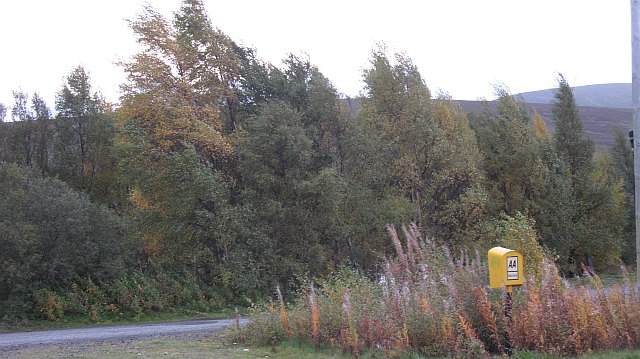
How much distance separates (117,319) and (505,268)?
1686cm

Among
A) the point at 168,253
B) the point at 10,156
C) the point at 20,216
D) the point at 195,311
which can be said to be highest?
the point at 10,156

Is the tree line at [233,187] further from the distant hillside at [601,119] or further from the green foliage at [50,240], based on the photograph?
the distant hillside at [601,119]

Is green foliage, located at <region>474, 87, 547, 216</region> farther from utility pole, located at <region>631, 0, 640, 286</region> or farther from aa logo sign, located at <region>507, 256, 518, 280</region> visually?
aa logo sign, located at <region>507, 256, 518, 280</region>

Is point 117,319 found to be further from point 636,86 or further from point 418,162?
point 636,86

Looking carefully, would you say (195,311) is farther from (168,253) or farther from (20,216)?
(20,216)

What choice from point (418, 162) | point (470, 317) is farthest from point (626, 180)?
point (470, 317)

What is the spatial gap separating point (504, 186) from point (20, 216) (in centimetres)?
2321

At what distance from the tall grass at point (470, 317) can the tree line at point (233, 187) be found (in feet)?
47.9

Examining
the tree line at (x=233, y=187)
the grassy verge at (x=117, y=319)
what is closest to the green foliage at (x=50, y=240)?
the tree line at (x=233, y=187)

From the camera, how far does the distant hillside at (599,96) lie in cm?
9806

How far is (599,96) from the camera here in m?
104

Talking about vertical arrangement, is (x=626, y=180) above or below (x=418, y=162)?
below

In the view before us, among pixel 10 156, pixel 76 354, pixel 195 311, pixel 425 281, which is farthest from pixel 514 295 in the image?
pixel 10 156

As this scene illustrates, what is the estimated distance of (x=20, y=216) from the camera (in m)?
22.6
